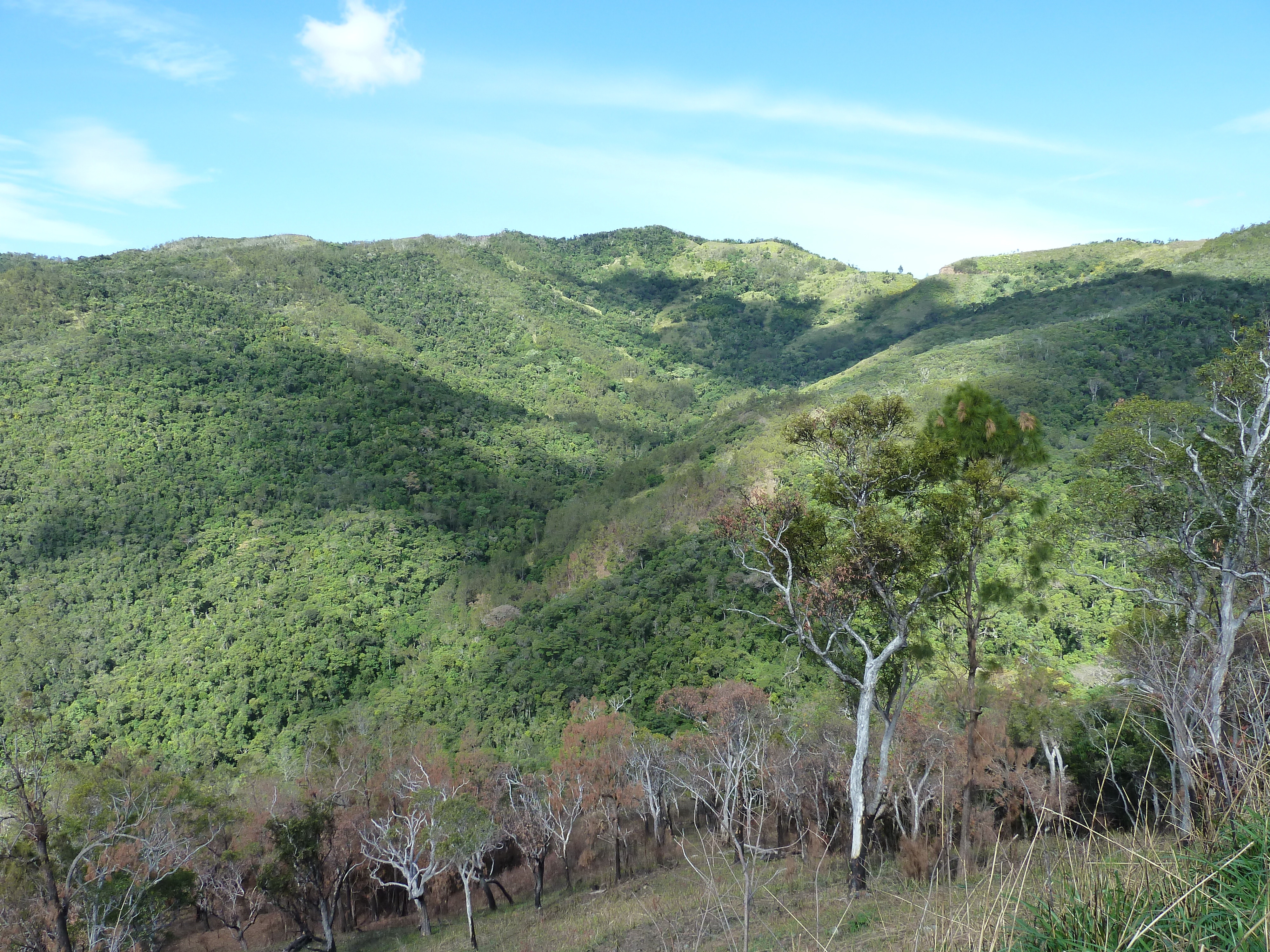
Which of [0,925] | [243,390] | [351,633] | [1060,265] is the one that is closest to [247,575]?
[351,633]

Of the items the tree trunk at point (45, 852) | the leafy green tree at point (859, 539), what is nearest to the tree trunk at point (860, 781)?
the leafy green tree at point (859, 539)

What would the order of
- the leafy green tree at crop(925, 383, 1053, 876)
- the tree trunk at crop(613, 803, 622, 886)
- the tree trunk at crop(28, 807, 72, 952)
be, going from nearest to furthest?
the tree trunk at crop(28, 807, 72, 952)
the leafy green tree at crop(925, 383, 1053, 876)
the tree trunk at crop(613, 803, 622, 886)

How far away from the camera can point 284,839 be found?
2198 cm

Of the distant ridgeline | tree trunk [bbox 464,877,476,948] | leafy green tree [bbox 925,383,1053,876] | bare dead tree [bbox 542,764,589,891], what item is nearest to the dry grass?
tree trunk [bbox 464,877,476,948]

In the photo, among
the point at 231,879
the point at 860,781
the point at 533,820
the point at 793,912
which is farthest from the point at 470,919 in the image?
the point at 860,781

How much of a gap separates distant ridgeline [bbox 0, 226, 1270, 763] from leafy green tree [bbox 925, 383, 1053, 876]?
8805 mm

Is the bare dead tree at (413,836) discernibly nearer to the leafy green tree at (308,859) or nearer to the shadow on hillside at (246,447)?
the leafy green tree at (308,859)

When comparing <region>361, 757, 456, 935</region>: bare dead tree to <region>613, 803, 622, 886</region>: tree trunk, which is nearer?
<region>361, 757, 456, 935</region>: bare dead tree

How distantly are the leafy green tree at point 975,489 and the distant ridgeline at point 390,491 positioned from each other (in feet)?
28.9

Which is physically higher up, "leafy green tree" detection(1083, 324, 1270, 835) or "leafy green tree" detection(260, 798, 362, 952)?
"leafy green tree" detection(1083, 324, 1270, 835)

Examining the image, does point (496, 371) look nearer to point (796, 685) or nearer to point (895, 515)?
point (796, 685)

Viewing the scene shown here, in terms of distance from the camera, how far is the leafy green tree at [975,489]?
1074 centimetres

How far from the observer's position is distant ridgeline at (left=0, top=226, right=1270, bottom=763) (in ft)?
168

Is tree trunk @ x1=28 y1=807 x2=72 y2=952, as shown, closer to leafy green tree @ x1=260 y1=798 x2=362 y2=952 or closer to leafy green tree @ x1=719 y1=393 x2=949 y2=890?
leafy green tree @ x1=260 y1=798 x2=362 y2=952
